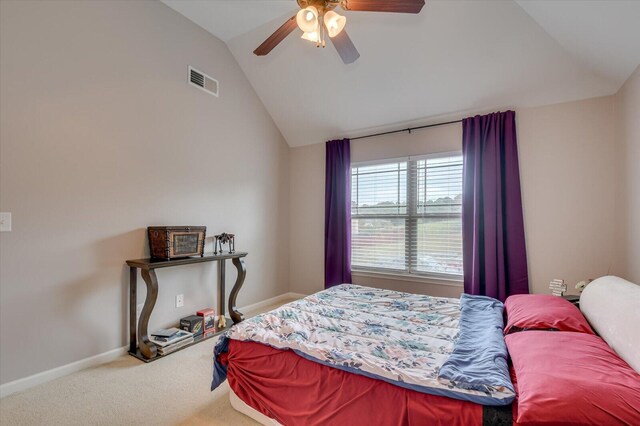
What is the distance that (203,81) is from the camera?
341 centimetres

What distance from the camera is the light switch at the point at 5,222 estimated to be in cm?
206

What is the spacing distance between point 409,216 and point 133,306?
3.23m

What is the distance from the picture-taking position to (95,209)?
2535mm

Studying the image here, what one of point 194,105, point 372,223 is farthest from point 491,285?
point 194,105

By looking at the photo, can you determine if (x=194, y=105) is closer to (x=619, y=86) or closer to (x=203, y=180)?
(x=203, y=180)

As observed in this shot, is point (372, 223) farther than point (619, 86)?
Yes

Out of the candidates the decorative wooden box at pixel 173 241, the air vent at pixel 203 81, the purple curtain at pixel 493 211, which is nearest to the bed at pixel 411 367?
the purple curtain at pixel 493 211

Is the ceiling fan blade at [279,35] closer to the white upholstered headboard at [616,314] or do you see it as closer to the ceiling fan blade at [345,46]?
the ceiling fan blade at [345,46]

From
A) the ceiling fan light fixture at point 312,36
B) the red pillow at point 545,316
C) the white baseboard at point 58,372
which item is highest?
the ceiling fan light fixture at point 312,36

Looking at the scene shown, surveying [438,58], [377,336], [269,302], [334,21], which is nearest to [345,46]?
[334,21]

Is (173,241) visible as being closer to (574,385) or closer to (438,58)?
(574,385)

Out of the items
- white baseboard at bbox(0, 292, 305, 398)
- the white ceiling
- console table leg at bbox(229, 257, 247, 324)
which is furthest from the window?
white baseboard at bbox(0, 292, 305, 398)

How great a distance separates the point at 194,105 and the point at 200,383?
2.80 metres

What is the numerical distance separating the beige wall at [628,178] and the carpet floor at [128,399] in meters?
3.27
